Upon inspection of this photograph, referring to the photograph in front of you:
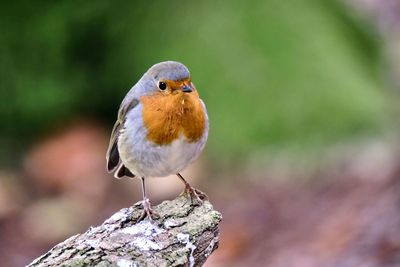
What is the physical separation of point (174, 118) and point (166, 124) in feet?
0.17

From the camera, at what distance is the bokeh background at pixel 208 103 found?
20.2ft

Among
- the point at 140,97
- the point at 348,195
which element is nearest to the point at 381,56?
the point at 348,195

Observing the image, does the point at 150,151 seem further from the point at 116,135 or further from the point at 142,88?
the point at 116,135

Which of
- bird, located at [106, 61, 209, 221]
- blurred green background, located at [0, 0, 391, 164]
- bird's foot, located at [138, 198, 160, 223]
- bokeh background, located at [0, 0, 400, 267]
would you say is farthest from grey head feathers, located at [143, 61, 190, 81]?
blurred green background, located at [0, 0, 391, 164]

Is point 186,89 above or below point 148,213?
above

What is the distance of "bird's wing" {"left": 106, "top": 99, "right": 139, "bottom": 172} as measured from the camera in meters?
3.50

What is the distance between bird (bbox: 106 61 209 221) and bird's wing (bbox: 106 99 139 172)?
2.9 inches

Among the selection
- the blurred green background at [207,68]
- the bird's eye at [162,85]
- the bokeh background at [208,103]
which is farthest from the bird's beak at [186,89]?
the blurred green background at [207,68]

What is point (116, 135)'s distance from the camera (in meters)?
3.68

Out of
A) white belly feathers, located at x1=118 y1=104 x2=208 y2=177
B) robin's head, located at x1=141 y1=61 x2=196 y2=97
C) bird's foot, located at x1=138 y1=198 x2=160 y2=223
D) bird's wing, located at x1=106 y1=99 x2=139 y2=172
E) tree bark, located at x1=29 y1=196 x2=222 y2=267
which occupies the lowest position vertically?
tree bark, located at x1=29 y1=196 x2=222 y2=267

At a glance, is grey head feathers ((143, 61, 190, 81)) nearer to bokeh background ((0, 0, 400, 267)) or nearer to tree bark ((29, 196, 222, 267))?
tree bark ((29, 196, 222, 267))

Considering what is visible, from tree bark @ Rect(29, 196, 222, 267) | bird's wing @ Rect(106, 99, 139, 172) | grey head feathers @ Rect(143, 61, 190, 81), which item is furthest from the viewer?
bird's wing @ Rect(106, 99, 139, 172)

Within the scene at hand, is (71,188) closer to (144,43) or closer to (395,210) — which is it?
(144,43)

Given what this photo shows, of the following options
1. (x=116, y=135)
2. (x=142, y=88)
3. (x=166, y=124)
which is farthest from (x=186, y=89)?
(x=116, y=135)
